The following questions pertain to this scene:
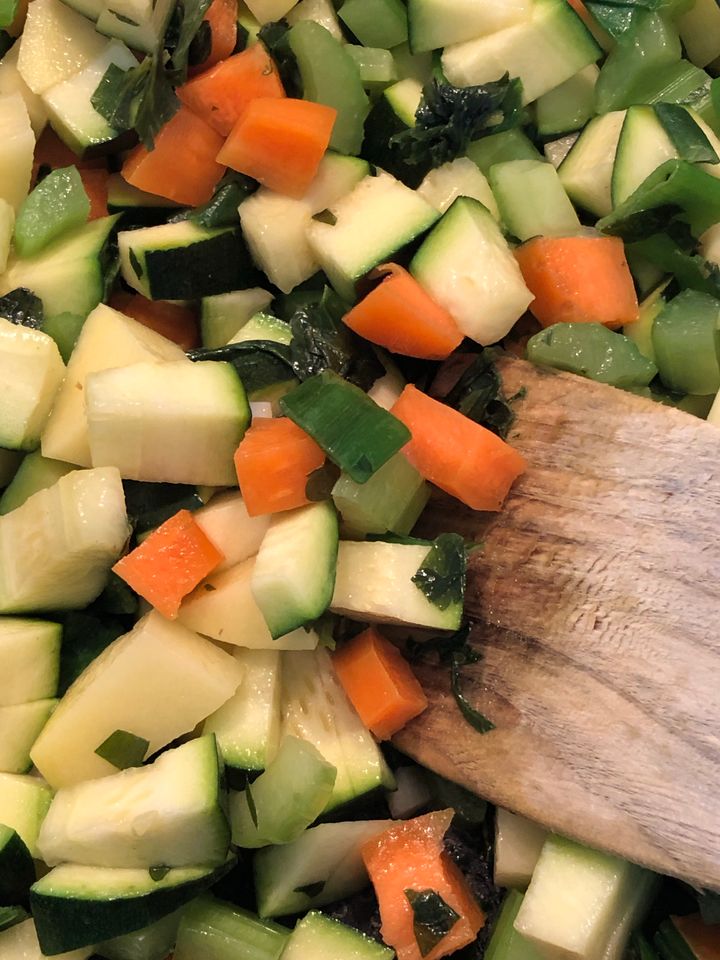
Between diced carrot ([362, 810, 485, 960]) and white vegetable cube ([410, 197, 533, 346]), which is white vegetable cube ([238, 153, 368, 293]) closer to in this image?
white vegetable cube ([410, 197, 533, 346])

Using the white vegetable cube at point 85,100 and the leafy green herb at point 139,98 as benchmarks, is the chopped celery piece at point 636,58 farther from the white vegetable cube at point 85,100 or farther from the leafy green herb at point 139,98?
the white vegetable cube at point 85,100

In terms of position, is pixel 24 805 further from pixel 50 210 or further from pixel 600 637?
pixel 50 210

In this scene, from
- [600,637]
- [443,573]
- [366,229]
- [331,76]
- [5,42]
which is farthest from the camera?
[5,42]

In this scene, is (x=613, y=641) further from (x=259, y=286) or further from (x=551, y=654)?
(x=259, y=286)

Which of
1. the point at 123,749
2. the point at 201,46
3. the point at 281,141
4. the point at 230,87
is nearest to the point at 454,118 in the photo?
the point at 281,141

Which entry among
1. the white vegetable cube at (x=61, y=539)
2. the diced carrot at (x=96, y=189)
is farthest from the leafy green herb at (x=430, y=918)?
the diced carrot at (x=96, y=189)

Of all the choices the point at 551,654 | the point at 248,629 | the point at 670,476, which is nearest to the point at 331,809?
the point at 248,629

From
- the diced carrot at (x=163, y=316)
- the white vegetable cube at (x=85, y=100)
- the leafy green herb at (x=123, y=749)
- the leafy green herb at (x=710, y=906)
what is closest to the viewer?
the leafy green herb at (x=710, y=906)
